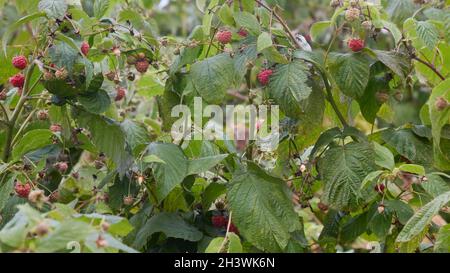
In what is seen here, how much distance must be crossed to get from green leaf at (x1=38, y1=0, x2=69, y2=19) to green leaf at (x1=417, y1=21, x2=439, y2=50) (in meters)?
0.66

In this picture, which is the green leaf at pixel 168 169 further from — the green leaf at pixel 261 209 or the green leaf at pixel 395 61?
the green leaf at pixel 395 61

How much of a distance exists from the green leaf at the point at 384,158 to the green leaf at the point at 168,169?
0.35 m

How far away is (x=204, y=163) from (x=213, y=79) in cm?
16

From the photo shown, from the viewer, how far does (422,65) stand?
1.66 m

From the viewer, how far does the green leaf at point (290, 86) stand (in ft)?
4.61

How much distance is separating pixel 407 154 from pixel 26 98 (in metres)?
0.74

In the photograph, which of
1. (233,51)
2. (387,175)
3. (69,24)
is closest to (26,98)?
(69,24)

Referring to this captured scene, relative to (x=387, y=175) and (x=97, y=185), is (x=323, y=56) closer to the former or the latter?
(x=387, y=175)

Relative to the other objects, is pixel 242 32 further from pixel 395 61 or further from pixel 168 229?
pixel 168 229

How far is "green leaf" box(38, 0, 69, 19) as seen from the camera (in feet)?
4.46
